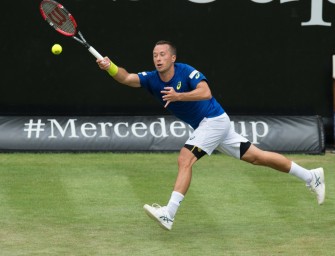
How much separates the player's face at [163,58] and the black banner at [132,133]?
4.55 m

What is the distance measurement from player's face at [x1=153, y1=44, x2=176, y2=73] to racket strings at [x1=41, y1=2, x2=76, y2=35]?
3.79 ft

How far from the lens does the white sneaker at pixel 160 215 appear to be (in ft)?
27.0

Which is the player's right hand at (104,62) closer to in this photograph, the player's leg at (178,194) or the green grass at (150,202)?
the player's leg at (178,194)

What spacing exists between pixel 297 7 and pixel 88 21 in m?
2.88

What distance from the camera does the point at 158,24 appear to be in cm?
1355

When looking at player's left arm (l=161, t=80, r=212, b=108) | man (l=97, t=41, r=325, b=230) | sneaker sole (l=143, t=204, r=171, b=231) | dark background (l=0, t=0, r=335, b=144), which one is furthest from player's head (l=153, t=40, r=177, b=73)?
dark background (l=0, t=0, r=335, b=144)

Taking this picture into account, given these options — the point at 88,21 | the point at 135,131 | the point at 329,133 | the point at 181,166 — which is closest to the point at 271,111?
the point at 329,133

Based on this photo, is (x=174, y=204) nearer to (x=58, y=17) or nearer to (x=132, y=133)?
(x=58, y=17)

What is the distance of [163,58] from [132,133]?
183 inches

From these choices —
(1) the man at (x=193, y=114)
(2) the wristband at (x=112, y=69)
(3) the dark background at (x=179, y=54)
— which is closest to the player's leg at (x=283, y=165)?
(1) the man at (x=193, y=114)

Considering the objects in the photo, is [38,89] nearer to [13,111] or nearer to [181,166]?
[13,111]

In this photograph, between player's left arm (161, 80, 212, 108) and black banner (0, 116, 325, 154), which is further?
black banner (0, 116, 325, 154)

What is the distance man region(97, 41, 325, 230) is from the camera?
28.2 ft

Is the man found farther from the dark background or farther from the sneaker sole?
the dark background
